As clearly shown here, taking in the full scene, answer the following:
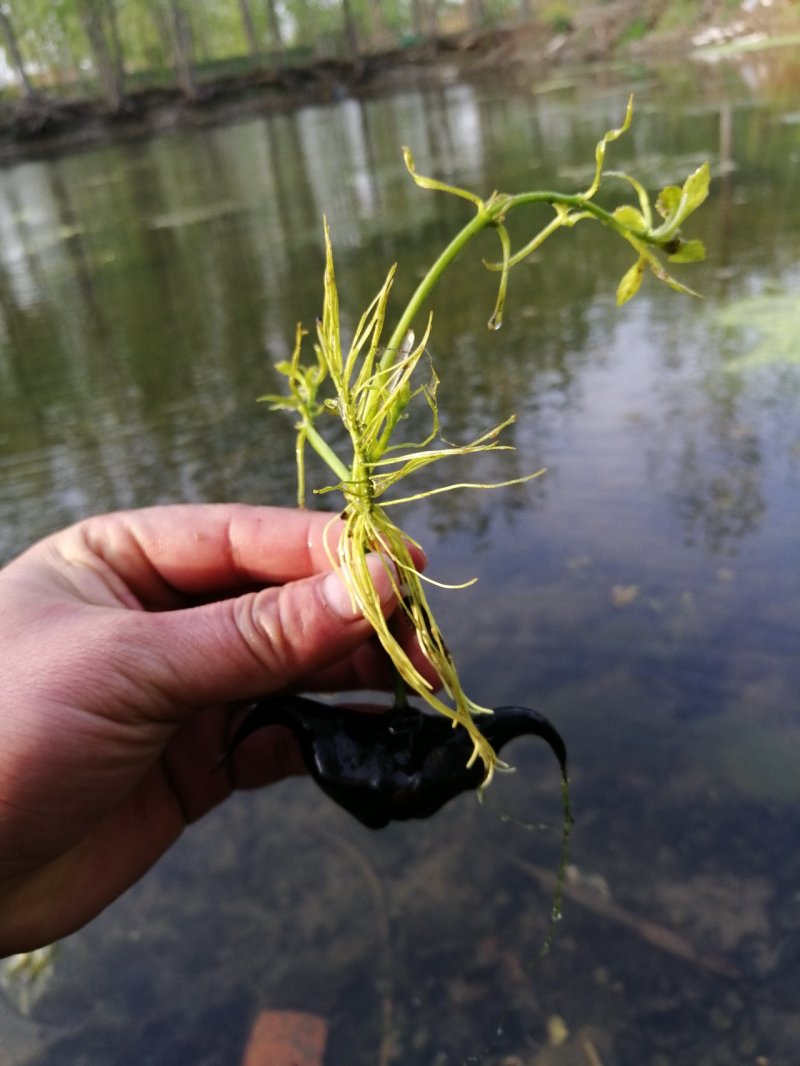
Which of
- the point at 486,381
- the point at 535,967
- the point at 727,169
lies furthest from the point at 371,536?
the point at 727,169

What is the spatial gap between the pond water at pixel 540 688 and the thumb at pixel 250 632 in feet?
3.76

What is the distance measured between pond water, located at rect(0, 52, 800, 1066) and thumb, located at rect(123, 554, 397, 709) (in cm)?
115

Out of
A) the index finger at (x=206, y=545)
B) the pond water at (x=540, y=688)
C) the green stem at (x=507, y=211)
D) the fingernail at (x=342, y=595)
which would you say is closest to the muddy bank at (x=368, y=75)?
the pond water at (x=540, y=688)

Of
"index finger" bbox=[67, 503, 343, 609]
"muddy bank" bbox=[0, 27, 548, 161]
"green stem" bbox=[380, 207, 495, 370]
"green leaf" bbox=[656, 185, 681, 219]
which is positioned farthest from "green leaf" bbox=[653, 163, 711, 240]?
"muddy bank" bbox=[0, 27, 548, 161]

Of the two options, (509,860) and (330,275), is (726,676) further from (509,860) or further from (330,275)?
(330,275)

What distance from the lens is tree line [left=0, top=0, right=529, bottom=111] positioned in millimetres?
42531

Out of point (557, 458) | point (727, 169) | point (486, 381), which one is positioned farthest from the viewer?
point (727, 169)

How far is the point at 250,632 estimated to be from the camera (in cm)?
156

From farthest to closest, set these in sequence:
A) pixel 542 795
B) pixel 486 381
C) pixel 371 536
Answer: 1. pixel 486 381
2. pixel 542 795
3. pixel 371 536

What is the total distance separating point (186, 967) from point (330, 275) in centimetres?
192

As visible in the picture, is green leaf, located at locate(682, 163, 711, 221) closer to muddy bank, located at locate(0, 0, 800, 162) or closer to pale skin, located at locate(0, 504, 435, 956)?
pale skin, located at locate(0, 504, 435, 956)

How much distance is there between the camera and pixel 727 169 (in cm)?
856

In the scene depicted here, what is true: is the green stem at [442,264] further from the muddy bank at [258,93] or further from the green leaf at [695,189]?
the muddy bank at [258,93]

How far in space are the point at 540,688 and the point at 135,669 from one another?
65.8 inches
